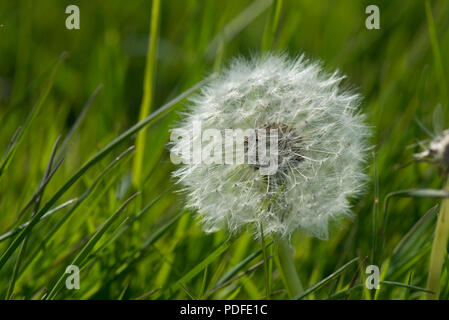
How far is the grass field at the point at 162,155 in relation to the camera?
135 centimetres

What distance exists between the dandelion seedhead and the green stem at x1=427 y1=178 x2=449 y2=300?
0.88ft

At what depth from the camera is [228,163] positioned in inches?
51.1

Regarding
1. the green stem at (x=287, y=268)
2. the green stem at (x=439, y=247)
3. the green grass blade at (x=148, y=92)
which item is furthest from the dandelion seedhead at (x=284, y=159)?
the green grass blade at (x=148, y=92)

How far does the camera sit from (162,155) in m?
1.91

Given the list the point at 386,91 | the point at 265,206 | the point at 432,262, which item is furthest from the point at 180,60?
the point at 432,262

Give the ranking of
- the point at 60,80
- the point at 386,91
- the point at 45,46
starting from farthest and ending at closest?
the point at 45,46 → the point at 60,80 → the point at 386,91

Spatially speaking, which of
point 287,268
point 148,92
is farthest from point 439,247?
point 148,92

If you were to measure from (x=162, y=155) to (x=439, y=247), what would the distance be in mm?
1119

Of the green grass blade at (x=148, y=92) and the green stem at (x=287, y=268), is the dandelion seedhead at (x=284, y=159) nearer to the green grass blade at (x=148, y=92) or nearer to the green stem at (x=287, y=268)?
the green stem at (x=287, y=268)

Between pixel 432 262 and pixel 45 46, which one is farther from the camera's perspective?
pixel 45 46

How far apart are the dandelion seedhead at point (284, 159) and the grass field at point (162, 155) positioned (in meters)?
0.09
